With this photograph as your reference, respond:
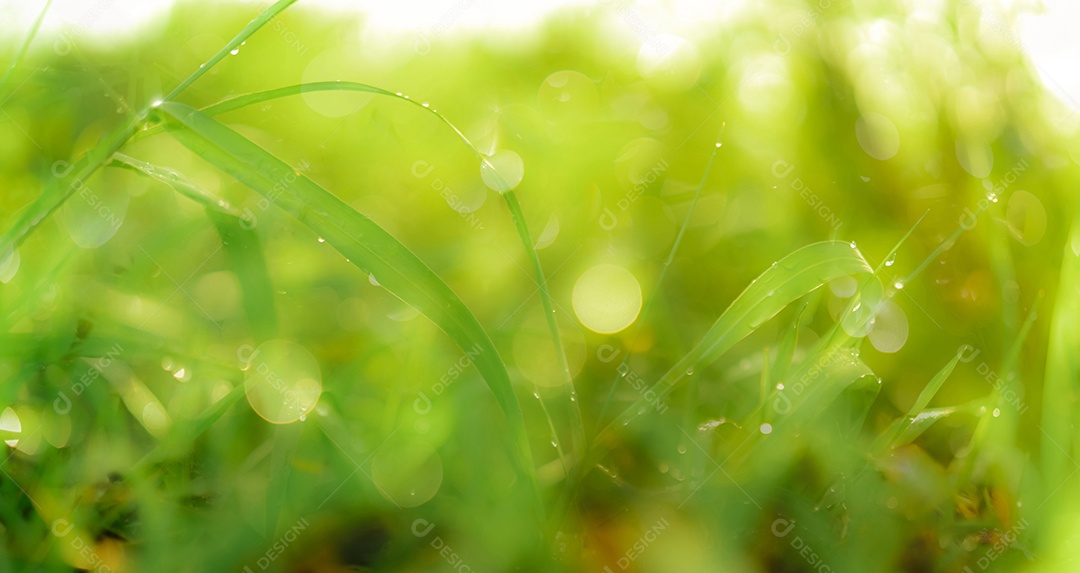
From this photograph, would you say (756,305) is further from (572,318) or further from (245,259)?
(245,259)

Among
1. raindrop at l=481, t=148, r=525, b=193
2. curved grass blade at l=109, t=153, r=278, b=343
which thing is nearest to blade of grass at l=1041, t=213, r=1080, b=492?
raindrop at l=481, t=148, r=525, b=193

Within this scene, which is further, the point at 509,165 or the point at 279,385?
the point at 509,165

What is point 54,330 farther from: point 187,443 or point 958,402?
point 958,402

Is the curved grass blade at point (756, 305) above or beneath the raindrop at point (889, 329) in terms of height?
above

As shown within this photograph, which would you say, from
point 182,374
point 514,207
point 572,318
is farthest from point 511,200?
point 182,374

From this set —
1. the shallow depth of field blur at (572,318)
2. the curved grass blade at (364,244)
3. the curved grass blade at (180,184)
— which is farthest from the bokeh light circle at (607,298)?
the curved grass blade at (180,184)

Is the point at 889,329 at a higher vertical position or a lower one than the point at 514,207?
lower

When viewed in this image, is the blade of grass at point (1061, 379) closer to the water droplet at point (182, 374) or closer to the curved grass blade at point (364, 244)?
the curved grass blade at point (364, 244)
